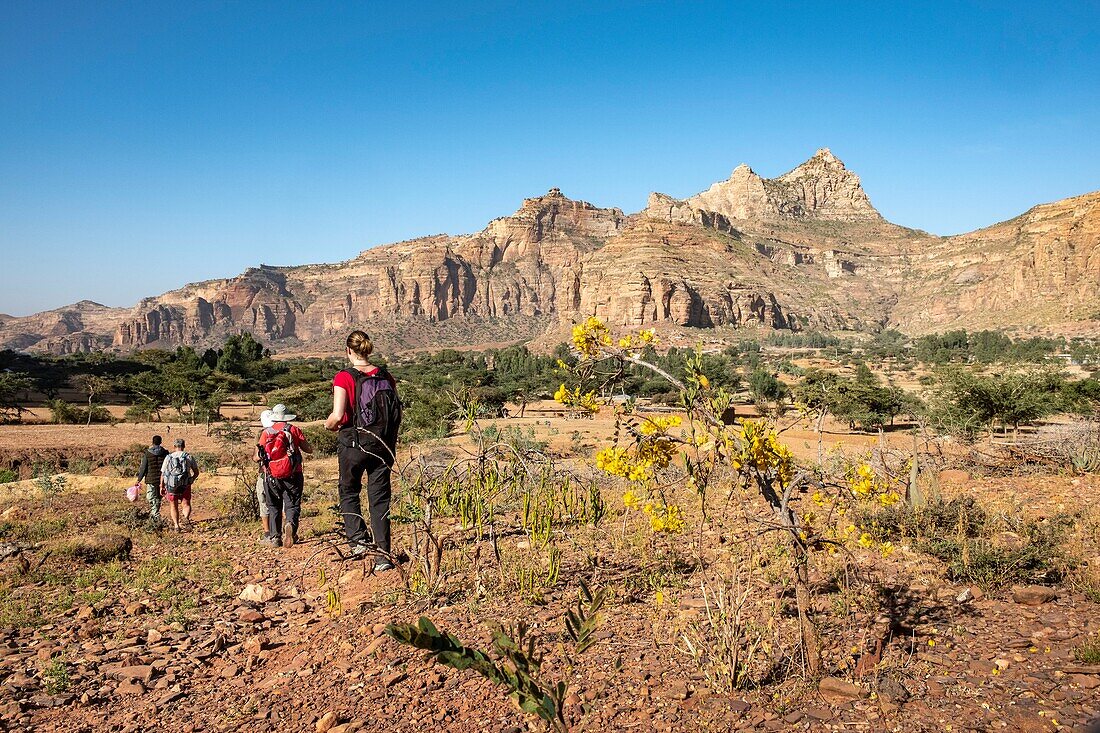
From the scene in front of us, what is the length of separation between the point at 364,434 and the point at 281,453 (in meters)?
2.03

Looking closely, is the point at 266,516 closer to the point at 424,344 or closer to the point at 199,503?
the point at 199,503

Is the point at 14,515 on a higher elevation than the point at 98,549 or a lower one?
lower

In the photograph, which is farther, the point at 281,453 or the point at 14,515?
the point at 14,515

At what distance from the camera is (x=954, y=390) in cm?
1780

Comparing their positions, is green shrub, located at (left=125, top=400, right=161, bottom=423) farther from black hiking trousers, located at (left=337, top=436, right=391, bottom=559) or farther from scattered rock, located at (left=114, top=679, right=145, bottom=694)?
scattered rock, located at (left=114, top=679, right=145, bottom=694)

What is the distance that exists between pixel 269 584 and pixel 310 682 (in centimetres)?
226

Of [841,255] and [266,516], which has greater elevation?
[841,255]

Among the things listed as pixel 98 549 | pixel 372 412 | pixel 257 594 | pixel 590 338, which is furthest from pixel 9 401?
pixel 590 338

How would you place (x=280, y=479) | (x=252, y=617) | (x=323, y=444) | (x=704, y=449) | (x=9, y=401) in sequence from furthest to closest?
(x=9, y=401), (x=323, y=444), (x=280, y=479), (x=252, y=617), (x=704, y=449)

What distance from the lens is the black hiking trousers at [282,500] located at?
6.74 meters

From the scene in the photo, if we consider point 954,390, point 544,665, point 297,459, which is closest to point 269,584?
point 297,459

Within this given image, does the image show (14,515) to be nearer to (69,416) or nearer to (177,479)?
(177,479)

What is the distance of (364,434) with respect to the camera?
5.32 meters

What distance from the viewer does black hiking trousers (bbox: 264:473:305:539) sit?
674cm
